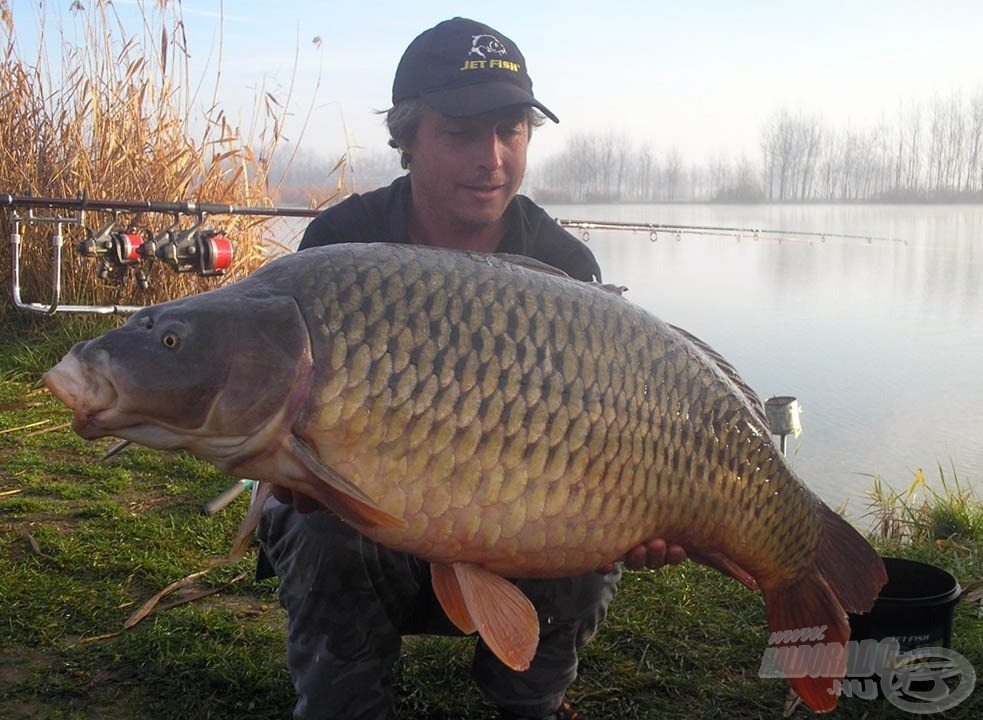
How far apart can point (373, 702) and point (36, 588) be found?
3.18ft

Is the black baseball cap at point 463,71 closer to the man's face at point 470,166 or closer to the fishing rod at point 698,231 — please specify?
the man's face at point 470,166

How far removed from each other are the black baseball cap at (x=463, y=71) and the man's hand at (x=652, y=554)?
33.2 inches

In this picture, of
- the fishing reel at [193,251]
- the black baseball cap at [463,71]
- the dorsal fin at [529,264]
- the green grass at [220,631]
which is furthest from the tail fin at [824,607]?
the fishing reel at [193,251]

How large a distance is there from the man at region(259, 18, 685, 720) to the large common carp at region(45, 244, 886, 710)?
147 millimetres

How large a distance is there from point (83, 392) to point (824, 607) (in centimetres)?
104

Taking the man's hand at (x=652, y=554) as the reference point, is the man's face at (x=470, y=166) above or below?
above

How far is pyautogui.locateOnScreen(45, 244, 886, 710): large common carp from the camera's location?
1.07 metres

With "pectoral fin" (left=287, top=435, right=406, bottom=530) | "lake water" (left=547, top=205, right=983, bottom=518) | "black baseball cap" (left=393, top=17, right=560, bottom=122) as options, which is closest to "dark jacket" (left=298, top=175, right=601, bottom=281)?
"black baseball cap" (left=393, top=17, right=560, bottom=122)

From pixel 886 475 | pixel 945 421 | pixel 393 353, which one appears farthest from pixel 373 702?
pixel 945 421

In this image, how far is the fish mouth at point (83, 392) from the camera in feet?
3.37

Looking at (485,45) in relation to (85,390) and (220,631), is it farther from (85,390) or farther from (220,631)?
(220,631)

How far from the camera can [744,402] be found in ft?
4.36

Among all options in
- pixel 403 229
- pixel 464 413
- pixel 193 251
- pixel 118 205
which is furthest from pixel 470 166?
pixel 118 205

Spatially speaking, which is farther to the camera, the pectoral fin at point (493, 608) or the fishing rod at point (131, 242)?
the fishing rod at point (131, 242)
